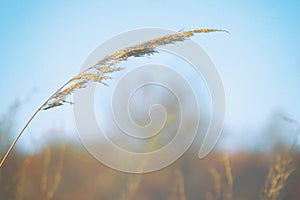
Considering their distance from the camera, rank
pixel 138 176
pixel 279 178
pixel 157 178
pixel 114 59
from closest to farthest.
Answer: pixel 114 59 < pixel 279 178 < pixel 138 176 < pixel 157 178

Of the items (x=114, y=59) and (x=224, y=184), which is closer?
(x=114, y=59)

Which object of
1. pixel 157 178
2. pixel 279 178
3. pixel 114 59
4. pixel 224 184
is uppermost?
pixel 114 59

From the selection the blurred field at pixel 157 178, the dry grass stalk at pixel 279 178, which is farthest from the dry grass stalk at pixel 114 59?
the blurred field at pixel 157 178

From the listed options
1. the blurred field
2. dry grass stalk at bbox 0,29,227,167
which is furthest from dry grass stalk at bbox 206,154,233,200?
the blurred field

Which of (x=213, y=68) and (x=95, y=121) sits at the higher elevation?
(x=213, y=68)

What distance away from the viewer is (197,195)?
749cm

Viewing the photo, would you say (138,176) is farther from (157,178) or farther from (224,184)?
(157,178)

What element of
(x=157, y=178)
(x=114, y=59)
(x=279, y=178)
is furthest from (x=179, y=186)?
(x=157, y=178)

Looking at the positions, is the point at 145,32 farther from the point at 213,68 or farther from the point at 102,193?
the point at 102,193

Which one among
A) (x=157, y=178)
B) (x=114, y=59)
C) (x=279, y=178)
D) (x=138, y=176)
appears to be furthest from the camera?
(x=157, y=178)

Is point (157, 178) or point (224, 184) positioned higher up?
point (224, 184)

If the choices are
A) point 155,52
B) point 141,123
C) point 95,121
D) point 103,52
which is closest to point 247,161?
point 141,123

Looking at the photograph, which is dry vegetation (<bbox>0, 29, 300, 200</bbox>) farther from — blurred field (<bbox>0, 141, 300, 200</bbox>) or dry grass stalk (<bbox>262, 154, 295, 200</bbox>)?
dry grass stalk (<bbox>262, 154, 295, 200</bbox>)

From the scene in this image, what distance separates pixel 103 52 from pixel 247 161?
556 centimetres
